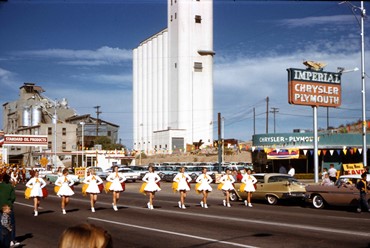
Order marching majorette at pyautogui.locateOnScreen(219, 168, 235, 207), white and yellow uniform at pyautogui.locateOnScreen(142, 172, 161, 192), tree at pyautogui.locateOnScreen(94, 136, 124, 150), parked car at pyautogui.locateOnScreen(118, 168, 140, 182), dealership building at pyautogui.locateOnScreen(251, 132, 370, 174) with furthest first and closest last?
tree at pyautogui.locateOnScreen(94, 136, 124, 150) → parked car at pyautogui.locateOnScreen(118, 168, 140, 182) → dealership building at pyautogui.locateOnScreen(251, 132, 370, 174) → marching majorette at pyautogui.locateOnScreen(219, 168, 235, 207) → white and yellow uniform at pyautogui.locateOnScreen(142, 172, 161, 192)

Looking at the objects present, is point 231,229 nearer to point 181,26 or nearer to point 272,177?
point 272,177

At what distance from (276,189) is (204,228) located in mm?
9997

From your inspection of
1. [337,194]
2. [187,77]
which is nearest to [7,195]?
[337,194]

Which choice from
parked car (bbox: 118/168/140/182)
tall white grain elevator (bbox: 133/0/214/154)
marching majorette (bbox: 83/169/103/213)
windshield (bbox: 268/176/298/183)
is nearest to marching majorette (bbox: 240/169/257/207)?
windshield (bbox: 268/176/298/183)

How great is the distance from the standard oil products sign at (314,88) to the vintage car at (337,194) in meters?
13.7

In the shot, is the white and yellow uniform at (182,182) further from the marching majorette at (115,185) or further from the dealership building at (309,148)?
the dealership building at (309,148)

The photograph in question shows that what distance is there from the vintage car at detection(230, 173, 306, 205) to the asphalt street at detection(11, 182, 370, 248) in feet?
13.0

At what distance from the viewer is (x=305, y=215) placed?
19.0m

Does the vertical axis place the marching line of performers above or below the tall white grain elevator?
below

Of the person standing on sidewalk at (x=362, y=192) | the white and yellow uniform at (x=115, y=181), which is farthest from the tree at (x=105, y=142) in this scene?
the person standing on sidewalk at (x=362, y=192)

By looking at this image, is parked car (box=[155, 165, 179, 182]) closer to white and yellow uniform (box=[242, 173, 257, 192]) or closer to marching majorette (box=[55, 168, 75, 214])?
white and yellow uniform (box=[242, 173, 257, 192])

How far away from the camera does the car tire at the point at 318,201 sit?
2234 centimetres

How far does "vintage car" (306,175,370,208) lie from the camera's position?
2094cm

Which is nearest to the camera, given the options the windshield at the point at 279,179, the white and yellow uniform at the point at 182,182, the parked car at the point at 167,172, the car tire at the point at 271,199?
the white and yellow uniform at the point at 182,182
